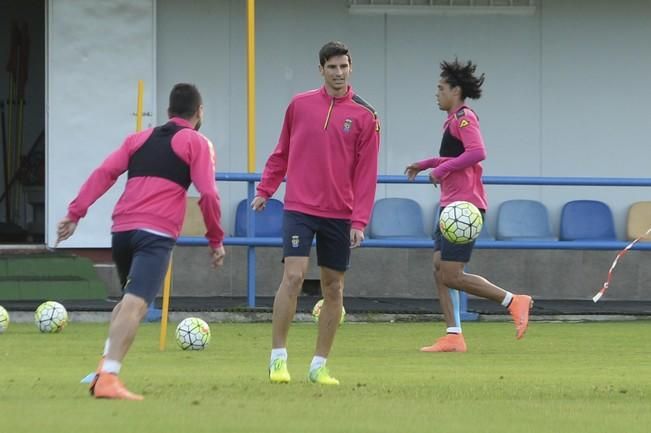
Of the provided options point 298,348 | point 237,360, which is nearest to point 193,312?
point 298,348

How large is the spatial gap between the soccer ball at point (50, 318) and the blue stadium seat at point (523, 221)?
612 centimetres

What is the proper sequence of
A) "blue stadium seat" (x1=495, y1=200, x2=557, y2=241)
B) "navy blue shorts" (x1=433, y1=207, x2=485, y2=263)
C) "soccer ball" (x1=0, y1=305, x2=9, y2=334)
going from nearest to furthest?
"navy blue shorts" (x1=433, y1=207, x2=485, y2=263) → "soccer ball" (x1=0, y1=305, x2=9, y2=334) → "blue stadium seat" (x1=495, y1=200, x2=557, y2=241)

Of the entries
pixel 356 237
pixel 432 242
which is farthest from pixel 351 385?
pixel 432 242

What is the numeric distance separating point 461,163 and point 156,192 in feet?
13.5

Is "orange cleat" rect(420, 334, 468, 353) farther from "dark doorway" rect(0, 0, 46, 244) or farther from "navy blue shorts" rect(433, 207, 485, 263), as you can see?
"dark doorway" rect(0, 0, 46, 244)

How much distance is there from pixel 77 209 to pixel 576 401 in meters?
2.85

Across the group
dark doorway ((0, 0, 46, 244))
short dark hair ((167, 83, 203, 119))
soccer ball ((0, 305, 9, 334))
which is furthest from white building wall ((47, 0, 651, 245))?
short dark hair ((167, 83, 203, 119))

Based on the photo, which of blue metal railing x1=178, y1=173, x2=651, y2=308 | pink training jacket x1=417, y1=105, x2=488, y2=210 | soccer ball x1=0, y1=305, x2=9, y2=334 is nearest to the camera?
pink training jacket x1=417, y1=105, x2=488, y2=210

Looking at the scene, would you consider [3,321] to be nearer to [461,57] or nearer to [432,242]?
[432,242]

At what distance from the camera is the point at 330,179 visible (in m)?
8.97

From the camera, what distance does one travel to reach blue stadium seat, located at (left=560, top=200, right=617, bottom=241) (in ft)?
57.5

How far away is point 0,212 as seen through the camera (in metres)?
21.0

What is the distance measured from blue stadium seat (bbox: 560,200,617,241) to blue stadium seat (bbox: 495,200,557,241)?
0.69ft

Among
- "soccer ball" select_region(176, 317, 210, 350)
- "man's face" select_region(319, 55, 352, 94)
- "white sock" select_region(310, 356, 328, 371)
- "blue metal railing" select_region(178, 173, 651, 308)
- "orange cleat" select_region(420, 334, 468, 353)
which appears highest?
"man's face" select_region(319, 55, 352, 94)
